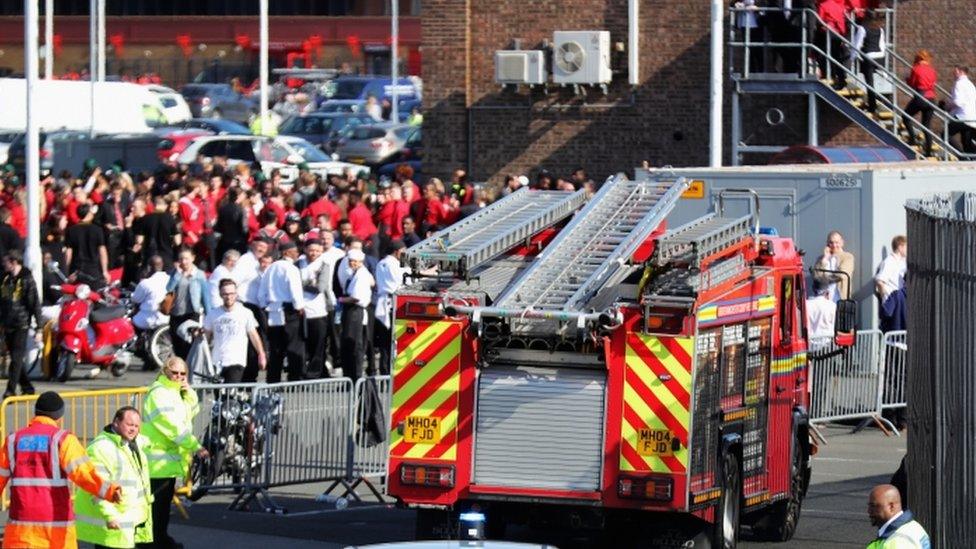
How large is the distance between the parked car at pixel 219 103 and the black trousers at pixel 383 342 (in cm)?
4170

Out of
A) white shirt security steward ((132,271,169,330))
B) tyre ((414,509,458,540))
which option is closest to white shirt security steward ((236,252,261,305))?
white shirt security steward ((132,271,169,330))

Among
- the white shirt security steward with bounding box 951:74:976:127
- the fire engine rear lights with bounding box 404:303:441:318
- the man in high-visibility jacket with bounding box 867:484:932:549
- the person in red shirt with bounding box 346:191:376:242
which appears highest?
the white shirt security steward with bounding box 951:74:976:127

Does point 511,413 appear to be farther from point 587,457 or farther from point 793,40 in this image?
point 793,40

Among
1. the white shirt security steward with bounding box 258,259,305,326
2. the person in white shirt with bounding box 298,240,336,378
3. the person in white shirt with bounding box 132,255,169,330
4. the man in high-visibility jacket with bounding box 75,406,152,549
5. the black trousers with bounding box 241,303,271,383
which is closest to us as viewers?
the man in high-visibility jacket with bounding box 75,406,152,549

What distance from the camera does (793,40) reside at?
1296 inches

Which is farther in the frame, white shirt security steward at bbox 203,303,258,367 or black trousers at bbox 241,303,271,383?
black trousers at bbox 241,303,271,383

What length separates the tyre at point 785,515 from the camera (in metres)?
16.2

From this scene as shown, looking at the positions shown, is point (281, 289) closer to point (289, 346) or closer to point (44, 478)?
point (289, 346)

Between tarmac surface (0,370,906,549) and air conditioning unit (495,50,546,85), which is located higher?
air conditioning unit (495,50,546,85)

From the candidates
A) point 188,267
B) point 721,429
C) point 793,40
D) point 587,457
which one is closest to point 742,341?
point 721,429

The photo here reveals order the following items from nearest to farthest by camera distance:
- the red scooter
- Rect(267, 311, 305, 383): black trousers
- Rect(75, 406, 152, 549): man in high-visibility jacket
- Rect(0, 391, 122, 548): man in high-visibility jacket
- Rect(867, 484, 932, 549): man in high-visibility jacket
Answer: Rect(867, 484, 932, 549): man in high-visibility jacket
Rect(0, 391, 122, 548): man in high-visibility jacket
Rect(75, 406, 152, 549): man in high-visibility jacket
Rect(267, 311, 305, 383): black trousers
the red scooter

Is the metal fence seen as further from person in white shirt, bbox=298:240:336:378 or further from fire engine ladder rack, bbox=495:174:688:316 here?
person in white shirt, bbox=298:240:336:378

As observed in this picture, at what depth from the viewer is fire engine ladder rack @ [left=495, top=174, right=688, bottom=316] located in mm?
13828

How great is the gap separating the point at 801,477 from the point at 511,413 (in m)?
3.84
